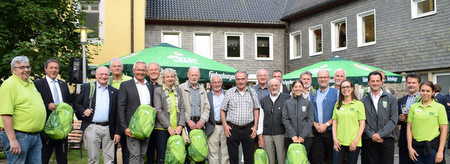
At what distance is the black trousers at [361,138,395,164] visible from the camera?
6.20 m

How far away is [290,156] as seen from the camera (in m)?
6.39

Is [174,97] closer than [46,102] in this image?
No

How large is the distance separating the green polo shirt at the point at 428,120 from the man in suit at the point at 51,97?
5339 mm

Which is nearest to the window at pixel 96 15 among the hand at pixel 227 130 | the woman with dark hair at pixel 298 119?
the hand at pixel 227 130

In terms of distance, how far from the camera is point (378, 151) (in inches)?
249

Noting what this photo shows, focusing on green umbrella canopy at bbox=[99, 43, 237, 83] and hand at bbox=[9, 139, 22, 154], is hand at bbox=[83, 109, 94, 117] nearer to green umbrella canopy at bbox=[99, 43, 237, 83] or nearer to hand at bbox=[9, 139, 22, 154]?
hand at bbox=[9, 139, 22, 154]

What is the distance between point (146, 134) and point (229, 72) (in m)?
3.54

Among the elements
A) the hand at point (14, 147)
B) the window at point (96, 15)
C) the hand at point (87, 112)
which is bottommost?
the hand at point (14, 147)

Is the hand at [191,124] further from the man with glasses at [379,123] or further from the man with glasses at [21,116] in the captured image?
the man with glasses at [379,123]

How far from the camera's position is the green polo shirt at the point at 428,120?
19.5ft

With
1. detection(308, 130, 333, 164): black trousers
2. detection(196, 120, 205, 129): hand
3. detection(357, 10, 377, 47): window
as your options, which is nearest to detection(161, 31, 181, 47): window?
detection(357, 10, 377, 47): window

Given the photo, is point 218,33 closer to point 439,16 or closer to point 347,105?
point 439,16

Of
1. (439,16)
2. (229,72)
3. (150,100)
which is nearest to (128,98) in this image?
(150,100)

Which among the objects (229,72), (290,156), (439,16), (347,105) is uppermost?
(439,16)
